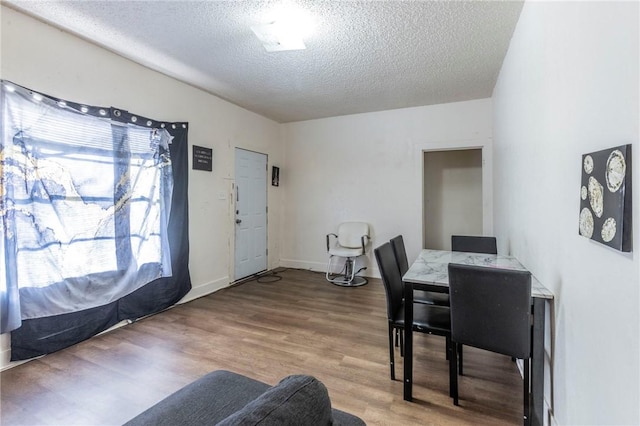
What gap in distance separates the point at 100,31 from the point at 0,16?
22.8 inches

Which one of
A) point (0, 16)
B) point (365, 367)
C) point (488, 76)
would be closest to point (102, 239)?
point (0, 16)

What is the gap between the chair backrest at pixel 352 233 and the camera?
15.1ft

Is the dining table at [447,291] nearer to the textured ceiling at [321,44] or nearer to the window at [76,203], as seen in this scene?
the textured ceiling at [321,44]

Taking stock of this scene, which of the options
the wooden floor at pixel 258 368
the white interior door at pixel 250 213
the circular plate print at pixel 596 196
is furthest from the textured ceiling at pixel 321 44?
the wooden floor at pixel 258 368

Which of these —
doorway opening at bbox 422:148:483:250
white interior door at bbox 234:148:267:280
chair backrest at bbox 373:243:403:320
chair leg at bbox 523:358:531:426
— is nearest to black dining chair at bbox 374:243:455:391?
chair backrest at bbox 373:243:403:320

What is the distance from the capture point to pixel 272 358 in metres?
2.29

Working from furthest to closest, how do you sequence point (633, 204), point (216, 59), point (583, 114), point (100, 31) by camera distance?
point (216, 59)
point (100, 31)
point (583, 114)
point (633, 204)

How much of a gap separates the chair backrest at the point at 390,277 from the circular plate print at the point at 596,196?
1128mm

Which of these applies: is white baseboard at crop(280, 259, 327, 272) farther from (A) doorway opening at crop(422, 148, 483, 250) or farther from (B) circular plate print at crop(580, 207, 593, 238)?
(B) circular plate print at crop(580, 207, 593, 238)

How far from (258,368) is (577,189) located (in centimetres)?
218

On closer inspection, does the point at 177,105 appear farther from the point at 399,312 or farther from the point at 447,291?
the point at 447,291

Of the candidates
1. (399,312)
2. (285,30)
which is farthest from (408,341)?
(285,30)

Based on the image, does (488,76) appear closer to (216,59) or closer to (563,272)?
(563,272)

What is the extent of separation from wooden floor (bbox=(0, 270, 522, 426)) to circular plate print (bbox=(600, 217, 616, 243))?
4.17 ft
